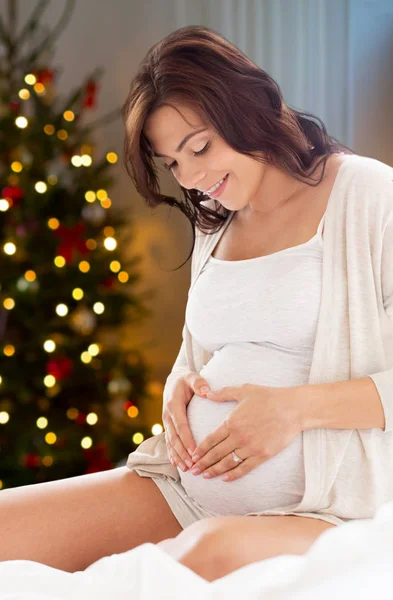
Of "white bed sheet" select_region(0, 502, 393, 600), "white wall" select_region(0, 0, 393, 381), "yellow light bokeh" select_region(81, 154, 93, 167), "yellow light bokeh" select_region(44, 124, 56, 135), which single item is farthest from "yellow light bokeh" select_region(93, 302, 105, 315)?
"white bed sheet" select_region(0, 502, 393, 600)

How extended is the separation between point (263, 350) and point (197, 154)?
1.17 ft

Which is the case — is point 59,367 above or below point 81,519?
below

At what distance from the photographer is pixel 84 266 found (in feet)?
7.88

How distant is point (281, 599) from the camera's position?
645 millimetres

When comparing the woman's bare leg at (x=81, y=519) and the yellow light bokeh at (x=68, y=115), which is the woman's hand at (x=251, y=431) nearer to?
the woman's bare leg at (x=81, y=519)

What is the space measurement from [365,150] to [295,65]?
0.39 meters

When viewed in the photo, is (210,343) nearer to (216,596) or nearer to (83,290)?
(216,596)

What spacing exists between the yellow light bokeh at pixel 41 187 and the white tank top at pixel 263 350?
1259mm

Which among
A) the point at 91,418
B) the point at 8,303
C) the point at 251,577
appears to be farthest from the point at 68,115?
the point at 251,577

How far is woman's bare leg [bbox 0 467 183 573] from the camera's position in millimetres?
1086

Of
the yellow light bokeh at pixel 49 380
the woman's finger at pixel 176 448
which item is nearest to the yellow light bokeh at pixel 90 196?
the yellow light bokeh at pixel 49 380

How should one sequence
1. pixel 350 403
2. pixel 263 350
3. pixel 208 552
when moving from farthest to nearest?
pixel 263 350, pixel 350 403, pixel 208 552

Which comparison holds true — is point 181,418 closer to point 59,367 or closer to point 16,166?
point 59,367

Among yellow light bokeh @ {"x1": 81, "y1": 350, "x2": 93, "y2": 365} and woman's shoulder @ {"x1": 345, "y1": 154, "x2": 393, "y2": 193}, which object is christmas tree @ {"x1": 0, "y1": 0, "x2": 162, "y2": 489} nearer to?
yellow light bokeh @ {"x1": 81, "y1": 350, "x2": 93, "y2": 365}
